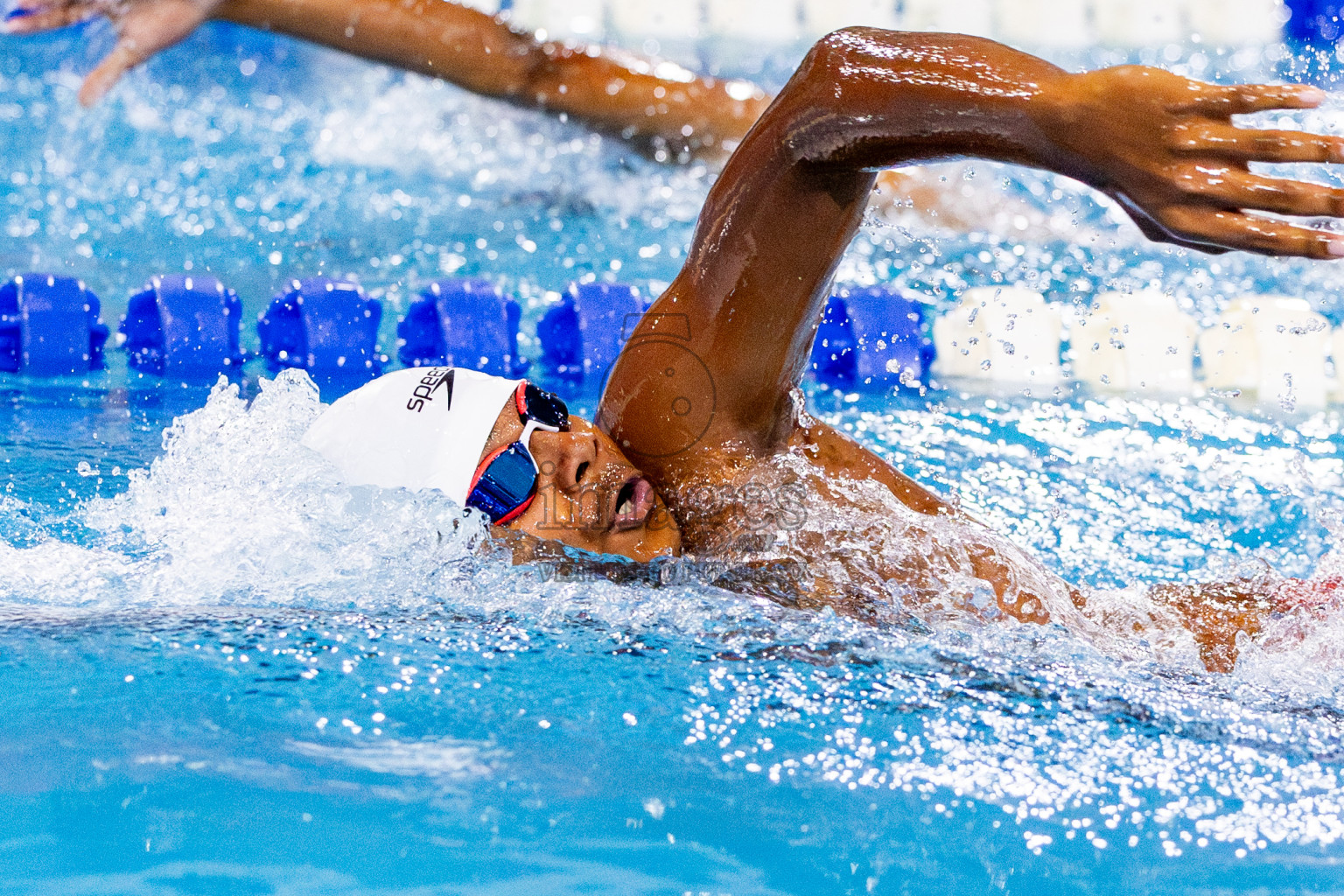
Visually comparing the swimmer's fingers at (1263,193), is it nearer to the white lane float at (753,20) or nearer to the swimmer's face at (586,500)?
the swimmer's face at (586,500)

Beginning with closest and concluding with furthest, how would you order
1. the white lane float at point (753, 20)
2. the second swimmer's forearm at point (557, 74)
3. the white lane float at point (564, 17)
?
the second swimmer's forearm at point (557, 74)
the white lane float at point (564, 17)
the white lane float at point (753, 20)

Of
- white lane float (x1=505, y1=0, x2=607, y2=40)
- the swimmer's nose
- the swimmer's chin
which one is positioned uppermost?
white lane float (x1=505, y1=0, x2=607, y2=40)

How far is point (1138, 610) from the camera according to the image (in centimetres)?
213

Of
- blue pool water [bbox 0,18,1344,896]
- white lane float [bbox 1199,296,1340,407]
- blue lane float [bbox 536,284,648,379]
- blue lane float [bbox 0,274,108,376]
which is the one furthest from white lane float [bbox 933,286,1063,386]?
blue lane float [bbox 0,274,108,376]

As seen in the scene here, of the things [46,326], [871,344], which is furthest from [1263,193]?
[46,326]

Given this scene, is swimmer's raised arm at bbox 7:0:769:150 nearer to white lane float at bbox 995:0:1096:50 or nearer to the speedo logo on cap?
white lane float at bbox 995:0:1096:50

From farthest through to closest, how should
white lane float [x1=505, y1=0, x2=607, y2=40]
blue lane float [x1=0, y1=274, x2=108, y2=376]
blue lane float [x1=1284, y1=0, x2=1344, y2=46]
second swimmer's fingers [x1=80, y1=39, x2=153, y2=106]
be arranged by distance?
1. white lane float [x1=505, y1=0, x2=607, y2=40]
2. blue lane float [x1=1284, y1=0, x2=1344, y2=46]
3. second swimmer's fingers [x1=80, y1=39, x2=153, y2=106]
4. blue lane float [x1=0, y1=274, x2=108, y2=376]

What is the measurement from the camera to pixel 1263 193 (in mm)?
1355

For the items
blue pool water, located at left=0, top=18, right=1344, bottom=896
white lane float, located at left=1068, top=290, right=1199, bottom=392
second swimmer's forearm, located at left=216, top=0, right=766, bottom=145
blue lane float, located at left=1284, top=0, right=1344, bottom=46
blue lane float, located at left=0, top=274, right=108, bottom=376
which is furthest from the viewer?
blue lane float, located at left=1284, top=0, right=1344, bottom=46

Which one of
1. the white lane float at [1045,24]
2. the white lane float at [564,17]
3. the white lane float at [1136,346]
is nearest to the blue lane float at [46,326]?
the white lane float at [1136,346]

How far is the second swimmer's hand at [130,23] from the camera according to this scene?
17.4 ft

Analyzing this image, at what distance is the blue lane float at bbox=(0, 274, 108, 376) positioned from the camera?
11.9ft

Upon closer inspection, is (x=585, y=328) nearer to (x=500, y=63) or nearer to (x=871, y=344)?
(x=871, y=344)

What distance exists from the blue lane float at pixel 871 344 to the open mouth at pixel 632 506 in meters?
1.88
